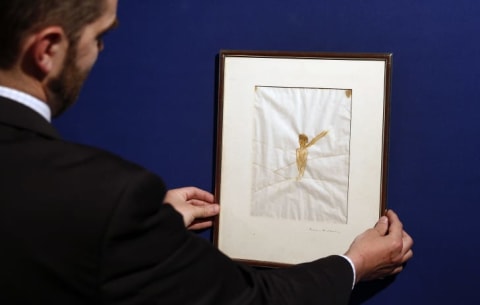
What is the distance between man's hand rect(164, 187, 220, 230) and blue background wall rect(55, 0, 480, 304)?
0.11ft

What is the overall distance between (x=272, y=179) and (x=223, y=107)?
0.60ft

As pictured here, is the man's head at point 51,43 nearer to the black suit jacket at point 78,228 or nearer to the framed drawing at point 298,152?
the black suit jacket at point 78,228

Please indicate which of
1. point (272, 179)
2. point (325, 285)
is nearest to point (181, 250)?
point (325, 285)

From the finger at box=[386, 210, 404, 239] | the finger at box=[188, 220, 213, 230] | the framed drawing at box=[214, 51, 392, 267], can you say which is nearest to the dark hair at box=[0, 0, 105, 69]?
the framed drawing at box=[214, 51, 392, 267]

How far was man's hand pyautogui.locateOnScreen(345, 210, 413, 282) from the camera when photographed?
0.99m

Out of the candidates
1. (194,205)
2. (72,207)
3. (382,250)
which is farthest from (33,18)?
(382,250)

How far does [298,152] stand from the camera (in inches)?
43.5

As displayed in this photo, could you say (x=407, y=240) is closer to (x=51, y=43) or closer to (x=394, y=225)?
(x=394, y=225)

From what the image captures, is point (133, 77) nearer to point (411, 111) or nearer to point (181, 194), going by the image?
point (181, 194)

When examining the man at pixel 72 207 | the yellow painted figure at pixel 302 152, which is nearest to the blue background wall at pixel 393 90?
the yellow painted figure at pixel 302 152

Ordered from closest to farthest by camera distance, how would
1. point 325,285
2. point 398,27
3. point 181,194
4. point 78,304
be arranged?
point 78,304
point 325,285
point 398,27
point 181,194

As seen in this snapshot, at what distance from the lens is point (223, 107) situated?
1.14 m

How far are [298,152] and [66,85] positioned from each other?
20.5 inches

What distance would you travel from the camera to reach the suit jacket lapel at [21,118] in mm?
686
